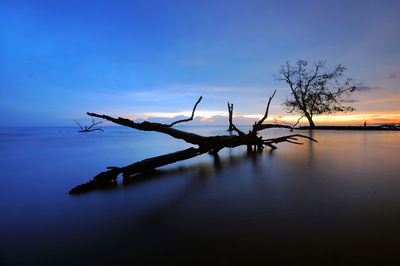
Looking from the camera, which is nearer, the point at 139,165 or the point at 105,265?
the point at 105,265

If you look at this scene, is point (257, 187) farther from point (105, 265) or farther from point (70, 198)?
point (70, 198)

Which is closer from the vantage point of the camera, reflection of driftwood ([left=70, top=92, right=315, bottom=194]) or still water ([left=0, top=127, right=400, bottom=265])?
still water ([left=0, top=127, right=400, bottom=265])

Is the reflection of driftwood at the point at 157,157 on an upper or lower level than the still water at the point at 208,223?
upper

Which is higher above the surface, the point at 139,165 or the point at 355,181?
the point at 139,165

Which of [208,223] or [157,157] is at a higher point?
[157,157]

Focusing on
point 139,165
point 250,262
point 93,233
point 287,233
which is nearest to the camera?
point 250,262

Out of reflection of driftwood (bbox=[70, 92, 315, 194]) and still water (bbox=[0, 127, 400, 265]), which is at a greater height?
reflection of driftwood (bbox=[70, 92, 315, 194])

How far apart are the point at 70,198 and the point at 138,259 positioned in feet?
6.25

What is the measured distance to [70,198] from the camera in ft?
8.50

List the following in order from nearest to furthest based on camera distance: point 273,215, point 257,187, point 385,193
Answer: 1. point 273,215
2. point 385,193
3. point 257,187

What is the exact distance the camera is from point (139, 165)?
3555mm

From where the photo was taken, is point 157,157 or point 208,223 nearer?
point 208,223

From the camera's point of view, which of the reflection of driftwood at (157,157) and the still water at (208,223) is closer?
the still water at (208,223)

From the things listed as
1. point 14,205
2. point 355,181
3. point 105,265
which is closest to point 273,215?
point 105,265
